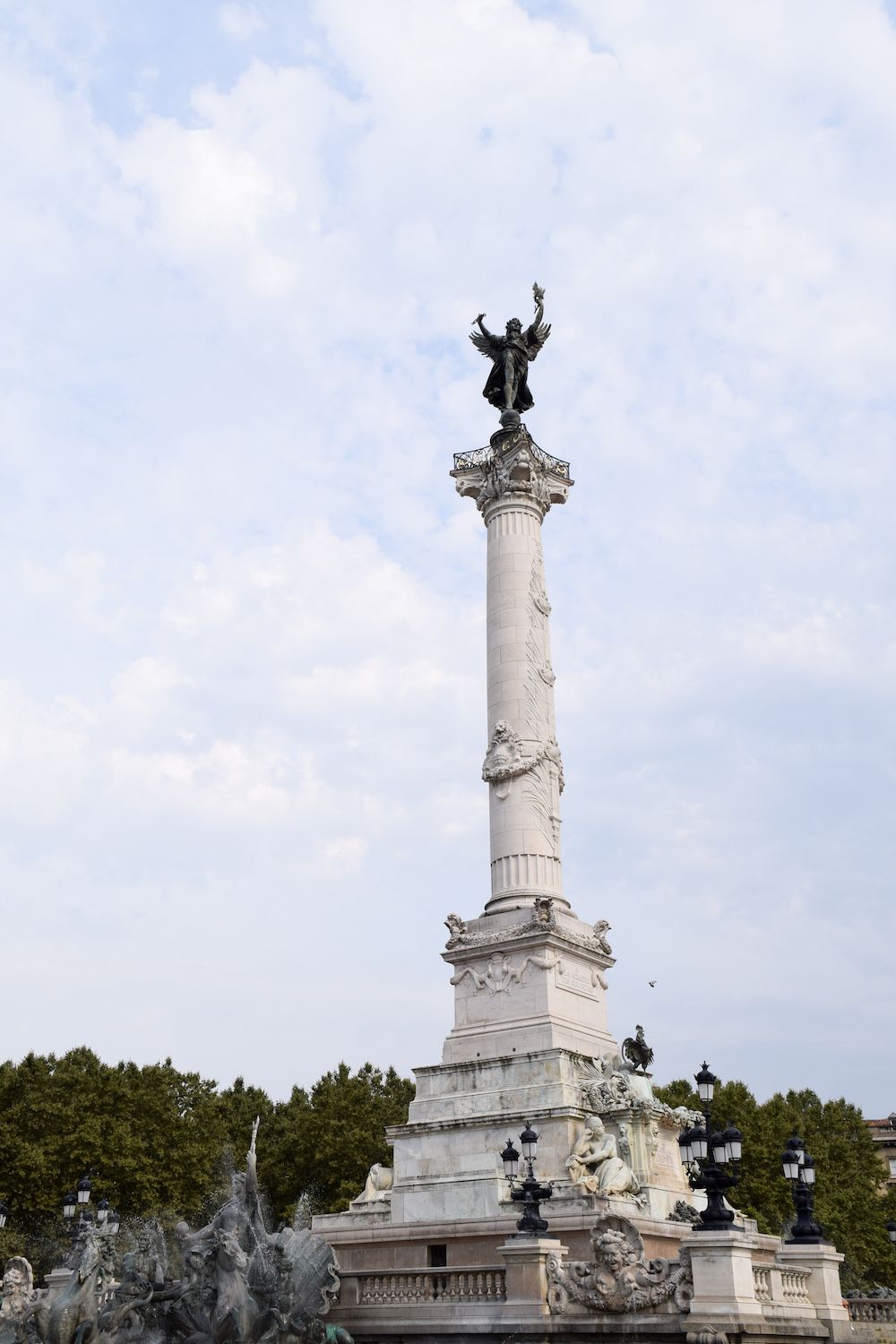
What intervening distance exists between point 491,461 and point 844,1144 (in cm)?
3713

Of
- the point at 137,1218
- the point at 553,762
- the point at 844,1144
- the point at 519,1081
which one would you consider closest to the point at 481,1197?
the point at 519,1081

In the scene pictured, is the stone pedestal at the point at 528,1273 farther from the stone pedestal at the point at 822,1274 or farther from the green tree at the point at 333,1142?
the green tree at the point at 333,1142

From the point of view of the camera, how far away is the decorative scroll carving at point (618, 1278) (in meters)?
20.5

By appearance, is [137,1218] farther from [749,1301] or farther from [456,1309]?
[749,1301]

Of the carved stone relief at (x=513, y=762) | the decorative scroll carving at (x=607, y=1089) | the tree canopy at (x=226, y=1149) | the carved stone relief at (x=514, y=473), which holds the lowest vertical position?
the decorative scroll carving at (x=607, y=1089)

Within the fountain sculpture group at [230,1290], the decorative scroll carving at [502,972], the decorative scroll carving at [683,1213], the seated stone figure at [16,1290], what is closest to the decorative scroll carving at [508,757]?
the decorative scroll carving at [502,972]

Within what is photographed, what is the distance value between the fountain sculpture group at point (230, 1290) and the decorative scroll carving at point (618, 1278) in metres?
4.47

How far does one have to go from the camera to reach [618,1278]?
21.3 metres

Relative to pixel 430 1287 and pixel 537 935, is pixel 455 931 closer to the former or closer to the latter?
pixel 537 935

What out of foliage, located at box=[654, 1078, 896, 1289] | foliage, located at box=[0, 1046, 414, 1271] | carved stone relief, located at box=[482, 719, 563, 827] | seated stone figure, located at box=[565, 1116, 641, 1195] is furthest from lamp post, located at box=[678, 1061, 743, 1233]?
foliage, located at box=[0, 1046, 414, 1271]

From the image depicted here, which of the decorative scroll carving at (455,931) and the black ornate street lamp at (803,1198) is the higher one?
the decorative scroll carving at (455,931)

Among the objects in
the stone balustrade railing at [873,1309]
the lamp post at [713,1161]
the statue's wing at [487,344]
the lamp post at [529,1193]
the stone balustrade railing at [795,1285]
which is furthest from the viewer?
the statue's wing at [487,344]

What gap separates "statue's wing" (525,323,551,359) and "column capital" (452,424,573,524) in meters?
3.64

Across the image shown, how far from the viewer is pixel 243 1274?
74.5ft
